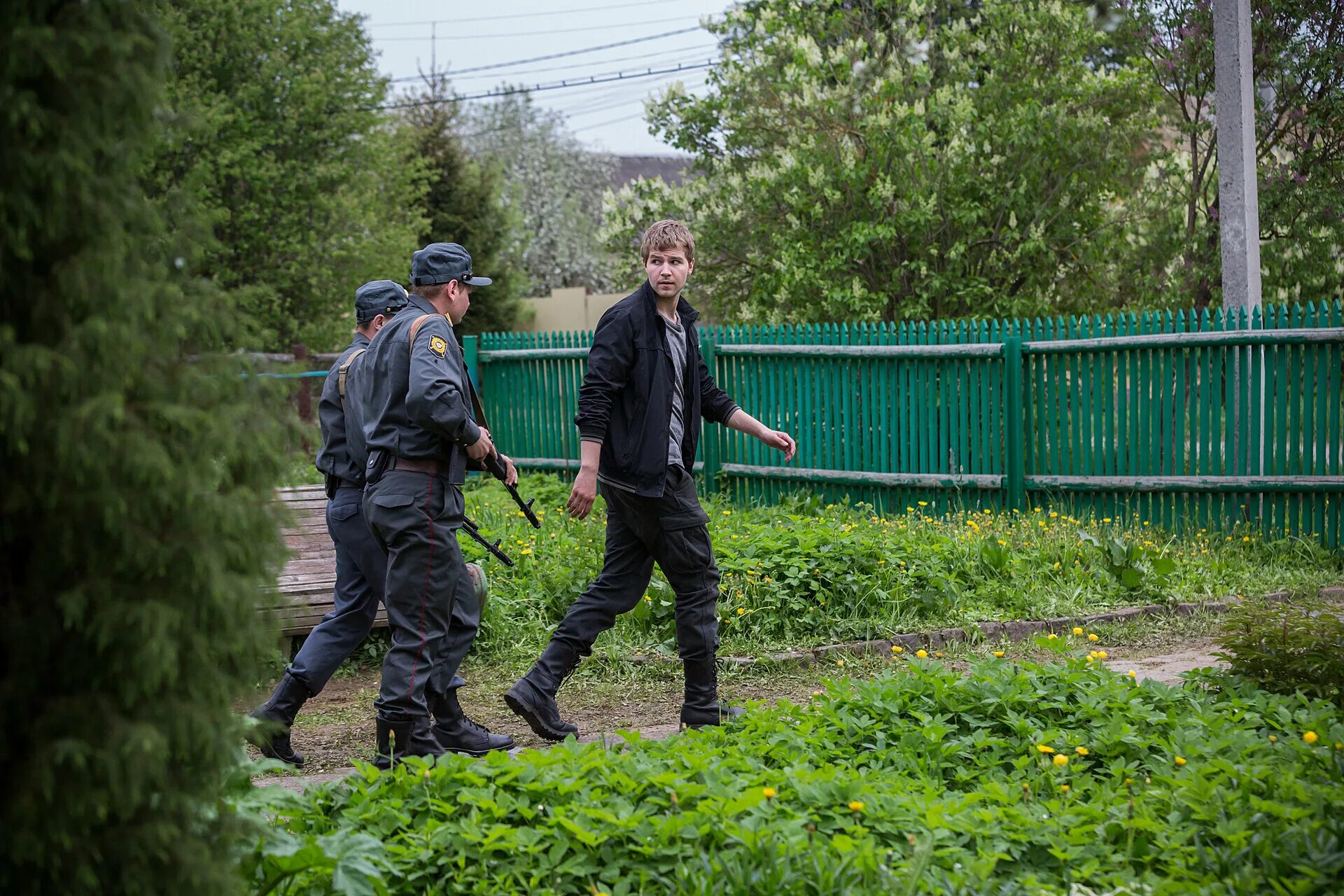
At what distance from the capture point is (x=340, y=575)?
204 inches

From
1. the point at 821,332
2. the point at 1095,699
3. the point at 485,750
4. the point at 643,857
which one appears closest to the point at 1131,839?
the point at 1095,699

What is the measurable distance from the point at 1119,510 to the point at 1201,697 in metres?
5.05

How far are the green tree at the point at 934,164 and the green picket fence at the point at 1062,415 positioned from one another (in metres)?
2.70

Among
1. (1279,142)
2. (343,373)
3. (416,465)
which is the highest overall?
(1279,142)

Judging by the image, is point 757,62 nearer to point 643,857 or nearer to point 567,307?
point 643,857

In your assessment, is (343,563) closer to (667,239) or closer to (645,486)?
(645,486)

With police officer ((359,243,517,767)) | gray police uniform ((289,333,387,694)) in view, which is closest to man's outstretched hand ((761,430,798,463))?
police officer ((359,243,517,767))

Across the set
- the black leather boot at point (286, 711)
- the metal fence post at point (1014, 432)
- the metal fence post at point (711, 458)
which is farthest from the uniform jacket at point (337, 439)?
the metal fence post at point (711, 458)

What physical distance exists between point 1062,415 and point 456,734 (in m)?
5.93

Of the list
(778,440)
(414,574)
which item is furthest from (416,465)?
(778,440)

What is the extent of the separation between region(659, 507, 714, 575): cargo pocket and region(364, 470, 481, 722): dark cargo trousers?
83 centimetres

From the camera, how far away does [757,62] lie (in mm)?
14750

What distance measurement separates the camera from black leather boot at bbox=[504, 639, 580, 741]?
476 centimetres

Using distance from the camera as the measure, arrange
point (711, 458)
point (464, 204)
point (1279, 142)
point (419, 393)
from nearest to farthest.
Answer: point (419, 393), point (711, 458), point (1279, 142), point (464, 204)
